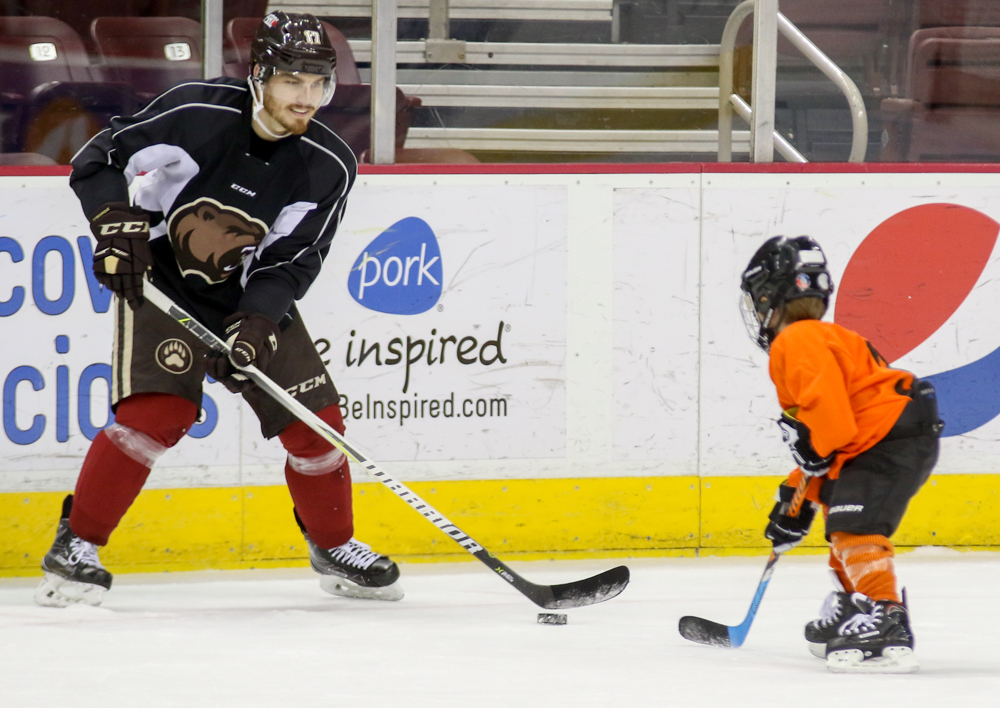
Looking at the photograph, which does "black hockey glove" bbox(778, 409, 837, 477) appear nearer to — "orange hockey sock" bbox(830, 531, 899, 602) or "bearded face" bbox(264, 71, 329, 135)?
"orange hockey sock" bbox(830, 531, 899, 602)

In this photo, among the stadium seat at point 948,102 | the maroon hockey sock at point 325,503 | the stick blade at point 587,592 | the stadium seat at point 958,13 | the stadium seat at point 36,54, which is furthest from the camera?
the stadium seat at point 958,13

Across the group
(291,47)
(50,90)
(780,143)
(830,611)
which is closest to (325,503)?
(291,47)

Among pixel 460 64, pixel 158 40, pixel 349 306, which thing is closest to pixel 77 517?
pixel 349 306

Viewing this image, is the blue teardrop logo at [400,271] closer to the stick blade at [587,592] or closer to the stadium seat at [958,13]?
the stick blade at [587,592]

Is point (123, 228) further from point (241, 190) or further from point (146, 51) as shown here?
point (146, 51)

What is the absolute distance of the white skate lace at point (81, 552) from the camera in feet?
8.28

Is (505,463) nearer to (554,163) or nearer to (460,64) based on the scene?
(554,163)

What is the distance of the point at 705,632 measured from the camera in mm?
2281

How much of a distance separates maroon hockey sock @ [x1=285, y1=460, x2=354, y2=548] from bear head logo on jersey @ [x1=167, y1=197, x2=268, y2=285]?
46 centimetres

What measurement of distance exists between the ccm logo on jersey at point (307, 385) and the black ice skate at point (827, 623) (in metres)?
1.12

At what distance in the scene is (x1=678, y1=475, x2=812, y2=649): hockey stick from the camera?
2221 millimetres

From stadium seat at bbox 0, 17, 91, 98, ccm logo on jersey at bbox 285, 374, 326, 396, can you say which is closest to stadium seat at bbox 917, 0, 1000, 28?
ccm logo on jersey at bbox 285, 374, 326, 396

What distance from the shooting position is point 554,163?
124 inches

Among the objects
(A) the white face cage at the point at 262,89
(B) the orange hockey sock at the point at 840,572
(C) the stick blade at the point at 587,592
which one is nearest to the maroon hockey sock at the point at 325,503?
(C) the stick blade at the point at 587,592
